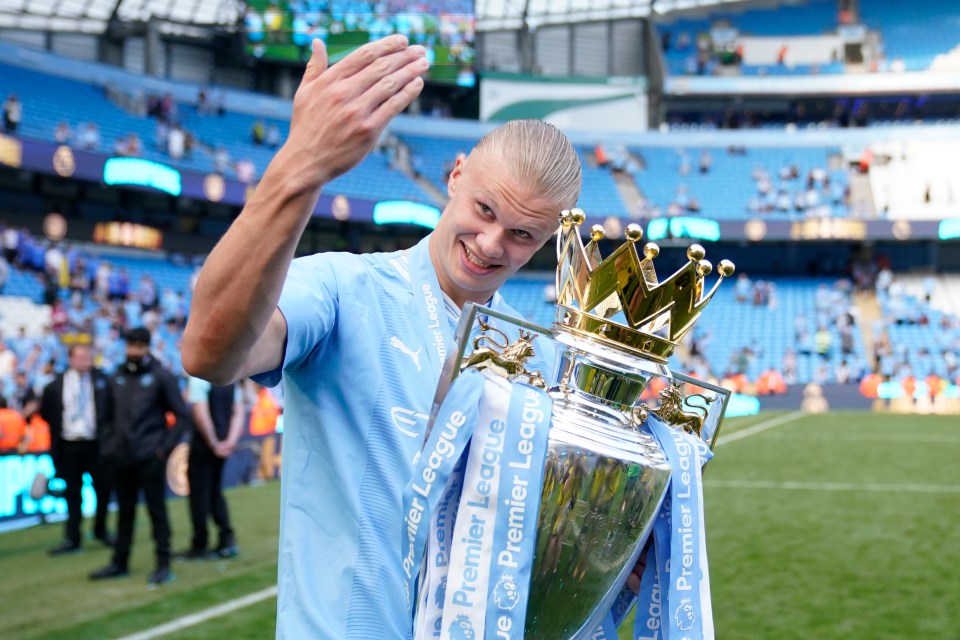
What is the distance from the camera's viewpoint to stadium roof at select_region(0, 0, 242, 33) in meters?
32.0

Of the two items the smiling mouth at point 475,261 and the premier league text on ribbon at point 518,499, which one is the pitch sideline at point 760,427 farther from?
the premier league text on ribbon at point 518,499

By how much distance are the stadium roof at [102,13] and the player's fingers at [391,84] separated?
3541 centimetres

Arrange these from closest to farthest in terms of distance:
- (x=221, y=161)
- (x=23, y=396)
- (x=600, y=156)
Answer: (x=23, y=396)
(x=221, y=161)
(x=600, y=156)

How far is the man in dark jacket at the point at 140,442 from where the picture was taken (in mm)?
7191

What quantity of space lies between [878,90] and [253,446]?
114 ft

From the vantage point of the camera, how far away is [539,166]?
57.7 inches

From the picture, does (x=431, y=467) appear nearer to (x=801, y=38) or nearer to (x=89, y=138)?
(x=89, y=138)

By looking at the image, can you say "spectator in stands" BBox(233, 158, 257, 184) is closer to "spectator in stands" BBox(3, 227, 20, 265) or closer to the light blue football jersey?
"spectator in stands" BBox(3, 227, 20, 265)

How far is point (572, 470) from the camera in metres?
1.24

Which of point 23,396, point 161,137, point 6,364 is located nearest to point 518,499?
point 23,396

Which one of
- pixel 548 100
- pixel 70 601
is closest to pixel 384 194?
pixel 548 100

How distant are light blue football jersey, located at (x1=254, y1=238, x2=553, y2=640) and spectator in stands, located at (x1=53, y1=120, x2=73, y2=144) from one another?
2528 cm

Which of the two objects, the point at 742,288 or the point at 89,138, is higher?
the point at 89,138

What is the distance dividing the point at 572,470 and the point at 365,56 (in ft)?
1.89
